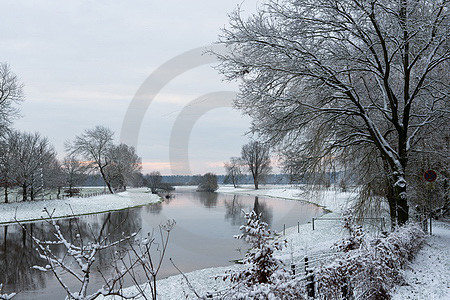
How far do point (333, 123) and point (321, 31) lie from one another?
3.81 metres

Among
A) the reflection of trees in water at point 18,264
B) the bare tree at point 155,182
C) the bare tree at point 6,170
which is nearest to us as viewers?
the reflection of trees in water at point 18,264

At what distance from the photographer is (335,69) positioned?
38.6 feet

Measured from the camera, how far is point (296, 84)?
12.4 meters

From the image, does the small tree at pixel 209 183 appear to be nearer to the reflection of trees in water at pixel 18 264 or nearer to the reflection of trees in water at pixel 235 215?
the reflection of trees in water at pixel 235 215

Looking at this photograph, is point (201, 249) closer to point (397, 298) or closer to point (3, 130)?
point (397, 298)

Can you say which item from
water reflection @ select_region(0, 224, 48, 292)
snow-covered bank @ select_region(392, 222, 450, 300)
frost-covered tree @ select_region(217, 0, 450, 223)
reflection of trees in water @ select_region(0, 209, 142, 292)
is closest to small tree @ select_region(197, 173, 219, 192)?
reflection of trees in water @ select_region(0, 209, 142, 292)

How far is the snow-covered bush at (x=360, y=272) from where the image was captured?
5.55m

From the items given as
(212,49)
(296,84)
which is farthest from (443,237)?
(212,49)

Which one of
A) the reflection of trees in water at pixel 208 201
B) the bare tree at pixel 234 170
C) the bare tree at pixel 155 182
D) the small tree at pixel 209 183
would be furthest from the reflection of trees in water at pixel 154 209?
the bare tree at pixel 234 170

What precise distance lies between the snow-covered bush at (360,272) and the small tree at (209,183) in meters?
90.1

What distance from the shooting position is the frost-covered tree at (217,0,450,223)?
10.3 meters

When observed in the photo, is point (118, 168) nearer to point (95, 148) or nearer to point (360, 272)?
point (95, 148)

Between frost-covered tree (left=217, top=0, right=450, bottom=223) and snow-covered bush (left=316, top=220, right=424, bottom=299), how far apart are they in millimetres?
4959

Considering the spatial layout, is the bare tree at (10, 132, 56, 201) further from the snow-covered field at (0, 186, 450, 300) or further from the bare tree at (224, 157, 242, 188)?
the bare tree at (224, 157, 242, 188)
